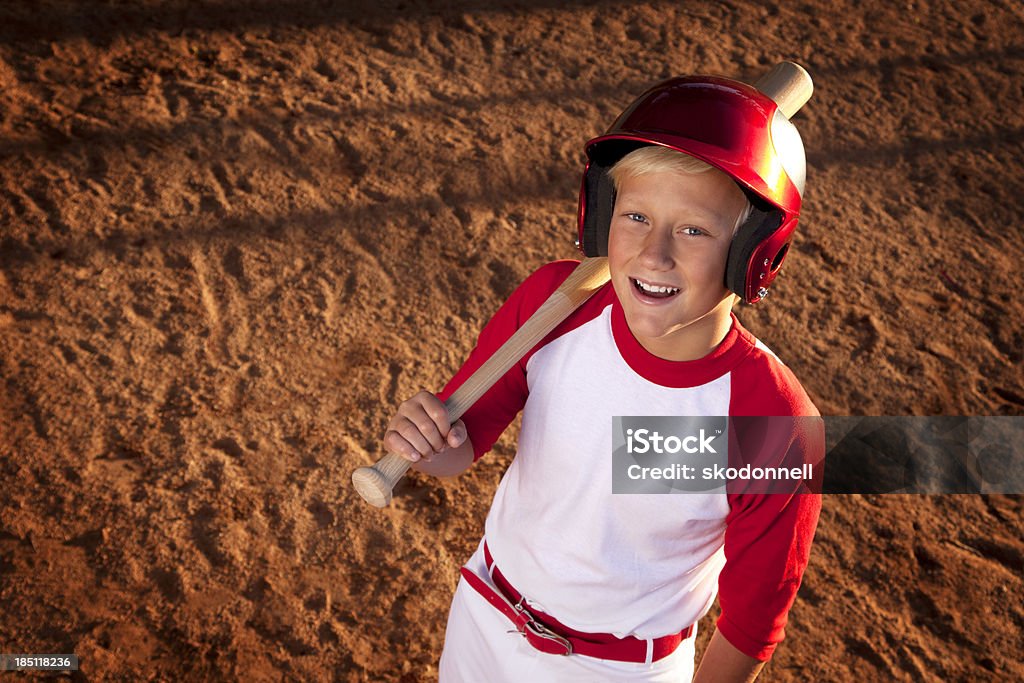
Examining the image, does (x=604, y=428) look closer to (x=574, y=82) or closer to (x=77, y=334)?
(x=77, y=334)

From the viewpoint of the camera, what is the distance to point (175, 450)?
3840mm

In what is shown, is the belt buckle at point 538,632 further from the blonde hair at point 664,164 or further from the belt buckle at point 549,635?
the blonde hair at point 664,164

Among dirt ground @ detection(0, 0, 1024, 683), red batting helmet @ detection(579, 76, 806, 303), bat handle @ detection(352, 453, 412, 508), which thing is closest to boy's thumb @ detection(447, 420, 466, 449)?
bat handle @ detection(352, 453, 412, 508)

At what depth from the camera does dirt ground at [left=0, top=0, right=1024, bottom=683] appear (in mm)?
3492

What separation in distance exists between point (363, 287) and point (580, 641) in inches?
119

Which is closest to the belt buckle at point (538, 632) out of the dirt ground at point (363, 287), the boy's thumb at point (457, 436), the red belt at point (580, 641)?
the red belt at point (580, 641)

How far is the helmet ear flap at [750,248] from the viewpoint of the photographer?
5.42 feet

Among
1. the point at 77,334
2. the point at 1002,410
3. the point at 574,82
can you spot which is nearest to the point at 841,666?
the point at 1002,410

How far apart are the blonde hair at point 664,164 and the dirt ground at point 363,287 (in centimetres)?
231

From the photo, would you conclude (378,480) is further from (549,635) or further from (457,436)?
(549,635)

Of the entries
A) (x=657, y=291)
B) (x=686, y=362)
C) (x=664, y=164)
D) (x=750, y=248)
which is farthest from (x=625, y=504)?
(x=664, y=164)

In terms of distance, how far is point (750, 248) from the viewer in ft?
5.43

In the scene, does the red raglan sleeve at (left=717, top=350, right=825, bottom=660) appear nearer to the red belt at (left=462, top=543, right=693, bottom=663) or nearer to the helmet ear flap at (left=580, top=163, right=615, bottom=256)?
the red belt at (left=462, top=543, right=693, bottom=663)

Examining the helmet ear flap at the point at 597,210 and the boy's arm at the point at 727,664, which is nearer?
the boy's arm at the point at 727,664
